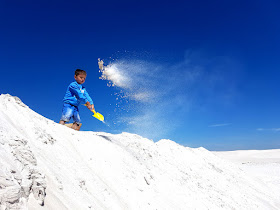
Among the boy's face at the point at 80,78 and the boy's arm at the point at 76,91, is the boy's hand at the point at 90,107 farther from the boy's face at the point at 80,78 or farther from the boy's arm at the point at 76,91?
the boy's face at the point at 80,78

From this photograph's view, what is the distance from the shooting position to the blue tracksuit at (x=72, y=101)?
597 cm

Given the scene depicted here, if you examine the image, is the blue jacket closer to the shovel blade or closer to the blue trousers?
Result: the blue trousers

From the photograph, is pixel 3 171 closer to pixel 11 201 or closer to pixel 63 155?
pixel 11 201

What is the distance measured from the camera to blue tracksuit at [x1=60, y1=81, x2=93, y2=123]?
19.6 feet

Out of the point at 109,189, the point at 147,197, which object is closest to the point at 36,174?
the point at 109,189

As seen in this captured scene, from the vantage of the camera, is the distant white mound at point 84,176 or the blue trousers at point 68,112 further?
the blue trousers at point 68,112

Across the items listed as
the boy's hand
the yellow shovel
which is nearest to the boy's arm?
the boy's hand

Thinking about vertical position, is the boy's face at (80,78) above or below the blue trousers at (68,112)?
above

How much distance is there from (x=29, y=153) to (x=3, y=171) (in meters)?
0.84

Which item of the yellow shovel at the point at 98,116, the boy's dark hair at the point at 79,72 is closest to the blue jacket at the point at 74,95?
the boy's dark hair at the point at 79,72

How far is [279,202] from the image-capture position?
28.9 ft

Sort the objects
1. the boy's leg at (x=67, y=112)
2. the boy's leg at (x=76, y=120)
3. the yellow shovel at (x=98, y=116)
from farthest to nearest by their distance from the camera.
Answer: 1. the yellow shovel at (x=98, y=116)
2. the boy's leg at (x=76, y=120)
3. the boy's leg at (x=67, y=112)

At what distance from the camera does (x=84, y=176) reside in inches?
160

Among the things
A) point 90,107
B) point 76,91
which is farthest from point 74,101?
point 90,107
